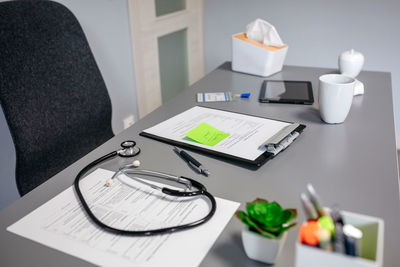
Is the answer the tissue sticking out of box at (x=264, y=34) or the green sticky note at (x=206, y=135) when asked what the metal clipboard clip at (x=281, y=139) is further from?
the tissue sticking out of box at (x=264, y=34)

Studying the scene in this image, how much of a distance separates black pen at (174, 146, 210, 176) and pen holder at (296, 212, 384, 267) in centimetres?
36

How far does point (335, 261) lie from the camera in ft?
1.45

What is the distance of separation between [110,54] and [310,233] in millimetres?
1700

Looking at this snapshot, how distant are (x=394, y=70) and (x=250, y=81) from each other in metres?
1.51

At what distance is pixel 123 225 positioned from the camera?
66 cm

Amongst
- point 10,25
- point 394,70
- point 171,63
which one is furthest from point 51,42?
point 394,70

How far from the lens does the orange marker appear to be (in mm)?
451

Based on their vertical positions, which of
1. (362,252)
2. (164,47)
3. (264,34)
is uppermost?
(264,34)

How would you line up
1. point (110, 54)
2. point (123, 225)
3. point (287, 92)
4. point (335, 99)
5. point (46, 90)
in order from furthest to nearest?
point (110, 54), point (287, 92), point (46, 90), point (335, 99), point (123, 225)

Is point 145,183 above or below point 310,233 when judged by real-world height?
below

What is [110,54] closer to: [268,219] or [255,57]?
[255,57]

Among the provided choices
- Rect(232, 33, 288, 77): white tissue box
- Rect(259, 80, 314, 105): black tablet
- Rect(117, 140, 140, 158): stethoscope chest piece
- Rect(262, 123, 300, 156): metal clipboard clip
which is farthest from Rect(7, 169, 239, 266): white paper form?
Rect(232, 33, 288, 77): white tissue box

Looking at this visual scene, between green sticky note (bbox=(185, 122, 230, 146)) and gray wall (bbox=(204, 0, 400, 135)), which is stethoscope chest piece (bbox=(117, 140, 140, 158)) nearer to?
green sticky note (bbox=(185, 122, 230, 146))

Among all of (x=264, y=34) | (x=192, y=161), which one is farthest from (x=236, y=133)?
(x=264, y=34)
